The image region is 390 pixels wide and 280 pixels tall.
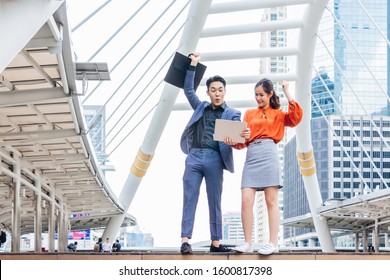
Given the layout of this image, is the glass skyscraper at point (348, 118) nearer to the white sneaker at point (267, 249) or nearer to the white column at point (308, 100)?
the white column at point (308, 100)

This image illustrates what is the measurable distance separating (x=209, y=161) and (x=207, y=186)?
0.19 meters

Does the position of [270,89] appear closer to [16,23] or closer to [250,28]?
[16,23]

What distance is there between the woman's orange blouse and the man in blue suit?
122 mm

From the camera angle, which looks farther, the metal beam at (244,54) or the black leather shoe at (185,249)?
the metal beam at (244,54)

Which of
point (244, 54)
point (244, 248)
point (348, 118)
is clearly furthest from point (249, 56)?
point (348, 118)

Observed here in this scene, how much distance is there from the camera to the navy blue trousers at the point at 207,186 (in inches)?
268

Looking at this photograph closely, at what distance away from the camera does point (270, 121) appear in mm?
6871

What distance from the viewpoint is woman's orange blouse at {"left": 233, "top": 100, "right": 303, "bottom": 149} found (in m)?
6.85

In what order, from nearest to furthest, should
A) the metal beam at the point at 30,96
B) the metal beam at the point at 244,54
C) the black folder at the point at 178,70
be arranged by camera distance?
the black folder at the point at 178,70, the metal beam at the point at 30,96, the metal beam at the point at 244,54

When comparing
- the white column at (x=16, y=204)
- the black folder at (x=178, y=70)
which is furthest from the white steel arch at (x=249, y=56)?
the black folder at (x=178, y=70)

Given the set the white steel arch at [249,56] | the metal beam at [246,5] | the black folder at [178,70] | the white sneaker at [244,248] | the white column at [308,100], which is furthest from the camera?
the white column at [308,100]

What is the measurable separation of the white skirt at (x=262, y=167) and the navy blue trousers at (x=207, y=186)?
21cm

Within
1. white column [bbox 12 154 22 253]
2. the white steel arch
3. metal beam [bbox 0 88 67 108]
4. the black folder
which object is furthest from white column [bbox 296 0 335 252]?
the black folder
